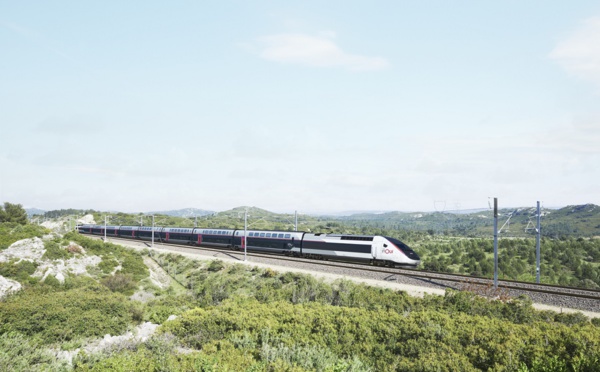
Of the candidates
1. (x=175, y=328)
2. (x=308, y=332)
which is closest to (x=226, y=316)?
(x=175, y=328)

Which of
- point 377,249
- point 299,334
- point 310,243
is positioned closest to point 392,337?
point 299,334

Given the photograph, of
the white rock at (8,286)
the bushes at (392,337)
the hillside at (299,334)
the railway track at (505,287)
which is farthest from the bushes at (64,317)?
the railway track at (505,287)

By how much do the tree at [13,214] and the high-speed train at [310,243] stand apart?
38046 mm

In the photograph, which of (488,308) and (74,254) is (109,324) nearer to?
(488,308)

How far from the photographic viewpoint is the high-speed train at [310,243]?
35281 mm

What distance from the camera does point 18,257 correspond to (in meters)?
39.7

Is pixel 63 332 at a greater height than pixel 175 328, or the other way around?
pixel 175 328

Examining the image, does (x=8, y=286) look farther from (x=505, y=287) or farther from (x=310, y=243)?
(x=505, y=287)

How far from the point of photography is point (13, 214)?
82.2 meters

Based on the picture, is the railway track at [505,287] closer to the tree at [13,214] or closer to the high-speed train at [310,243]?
the high-speed train at [310,243]

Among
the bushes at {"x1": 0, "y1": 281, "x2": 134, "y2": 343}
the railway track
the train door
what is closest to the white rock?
the bushes at {"x1": 0, "y1": 281, "x2": 134, "y2": 343}

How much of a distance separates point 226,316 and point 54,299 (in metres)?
13.7

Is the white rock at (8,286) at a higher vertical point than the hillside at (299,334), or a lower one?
lower

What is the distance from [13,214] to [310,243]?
239 feet
